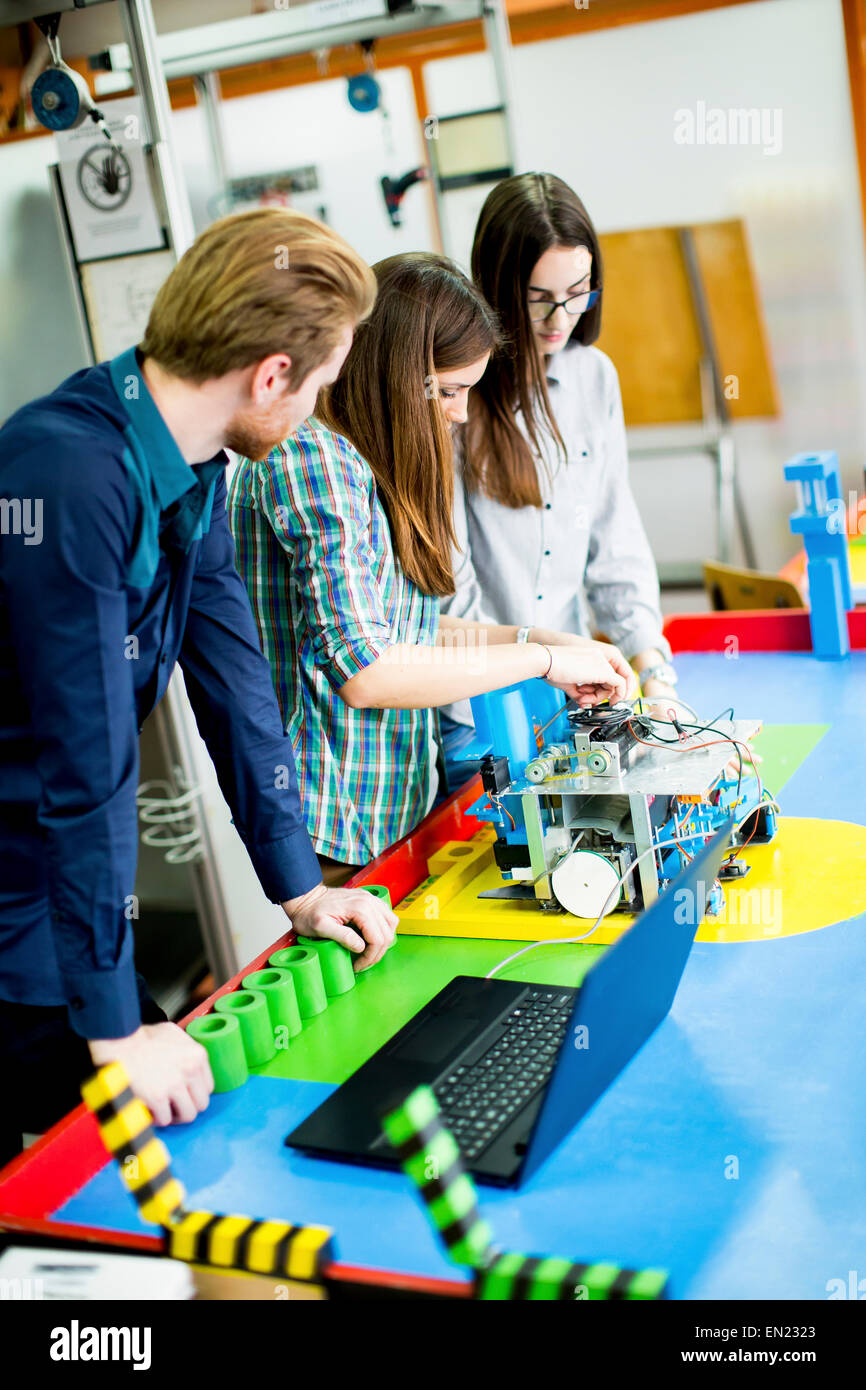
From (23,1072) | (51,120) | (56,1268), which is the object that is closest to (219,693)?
(23,1072)

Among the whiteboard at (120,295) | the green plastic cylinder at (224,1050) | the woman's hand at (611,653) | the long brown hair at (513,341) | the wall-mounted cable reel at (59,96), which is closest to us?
the green plastic cylinder at (224,1050)

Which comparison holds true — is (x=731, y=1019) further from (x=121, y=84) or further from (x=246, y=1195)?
(x=121, y=84)

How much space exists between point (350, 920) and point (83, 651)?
54 cm

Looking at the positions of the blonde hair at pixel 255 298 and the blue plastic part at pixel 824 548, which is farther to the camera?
the blue plastic part at pixel 824 548

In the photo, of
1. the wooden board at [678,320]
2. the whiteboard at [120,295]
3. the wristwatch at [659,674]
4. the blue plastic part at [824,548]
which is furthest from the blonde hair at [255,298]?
the wooden board at [678,320]

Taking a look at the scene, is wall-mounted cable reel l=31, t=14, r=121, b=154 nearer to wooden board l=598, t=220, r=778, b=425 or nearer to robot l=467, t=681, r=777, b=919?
robot l=467, t=681, r=777, b=919

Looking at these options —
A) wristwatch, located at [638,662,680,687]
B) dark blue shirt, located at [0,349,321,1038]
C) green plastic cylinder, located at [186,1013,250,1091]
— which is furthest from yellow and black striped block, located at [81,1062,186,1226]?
wristwatch, located at [638,662,680,687]

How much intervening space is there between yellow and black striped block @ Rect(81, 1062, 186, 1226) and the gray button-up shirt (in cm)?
120

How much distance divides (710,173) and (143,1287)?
16.0 ft

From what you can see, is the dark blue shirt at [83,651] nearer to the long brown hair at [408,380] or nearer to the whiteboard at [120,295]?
the long brown hair at [408,380]

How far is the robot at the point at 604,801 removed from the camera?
1.50 metres

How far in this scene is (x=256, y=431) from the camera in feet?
3.95

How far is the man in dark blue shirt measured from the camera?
3.55ft

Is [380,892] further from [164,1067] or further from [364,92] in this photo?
[364,92]
